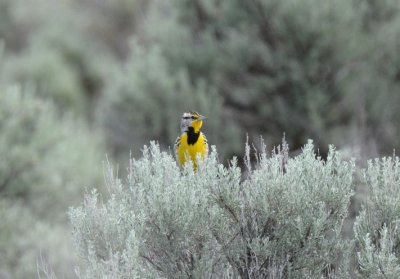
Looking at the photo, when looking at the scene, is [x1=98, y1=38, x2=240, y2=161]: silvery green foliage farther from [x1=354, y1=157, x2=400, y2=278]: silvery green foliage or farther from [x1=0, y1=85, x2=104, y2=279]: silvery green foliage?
[x1=354, y1=157, x2=400, y2=278]: silvery green foliage

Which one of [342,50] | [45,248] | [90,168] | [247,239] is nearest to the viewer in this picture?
[247,239]

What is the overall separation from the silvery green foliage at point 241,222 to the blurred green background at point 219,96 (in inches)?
248

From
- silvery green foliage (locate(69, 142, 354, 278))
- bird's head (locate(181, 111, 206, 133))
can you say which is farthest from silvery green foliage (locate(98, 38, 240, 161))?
silvery green foliage (locate(69, 142, 354, 278))

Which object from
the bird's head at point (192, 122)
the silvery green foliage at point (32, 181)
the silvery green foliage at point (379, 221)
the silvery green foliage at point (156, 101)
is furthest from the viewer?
the silvery green foliage at point (156, 101)

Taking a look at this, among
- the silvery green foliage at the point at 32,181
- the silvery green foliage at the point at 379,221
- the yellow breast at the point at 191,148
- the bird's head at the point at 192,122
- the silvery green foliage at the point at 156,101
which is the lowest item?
the silvery green foliage at the point at 379,221

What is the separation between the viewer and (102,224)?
571 cm

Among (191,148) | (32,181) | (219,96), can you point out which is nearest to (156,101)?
(219,96)

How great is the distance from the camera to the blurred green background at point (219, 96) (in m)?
12.9

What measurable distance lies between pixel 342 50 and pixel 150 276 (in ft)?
29.2

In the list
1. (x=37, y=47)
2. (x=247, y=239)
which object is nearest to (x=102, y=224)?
(x=247, y=239)

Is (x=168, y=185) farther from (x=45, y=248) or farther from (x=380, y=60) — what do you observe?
(x=380, y=60)

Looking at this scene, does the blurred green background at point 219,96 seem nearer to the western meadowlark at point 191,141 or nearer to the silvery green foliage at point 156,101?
the silvery green foliage at point 156,101

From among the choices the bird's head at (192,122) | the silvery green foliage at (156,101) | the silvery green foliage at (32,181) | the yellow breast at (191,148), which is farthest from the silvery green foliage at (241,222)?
the silvery green foliage at (156,101)

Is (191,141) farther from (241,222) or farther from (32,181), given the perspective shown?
(32,181)
